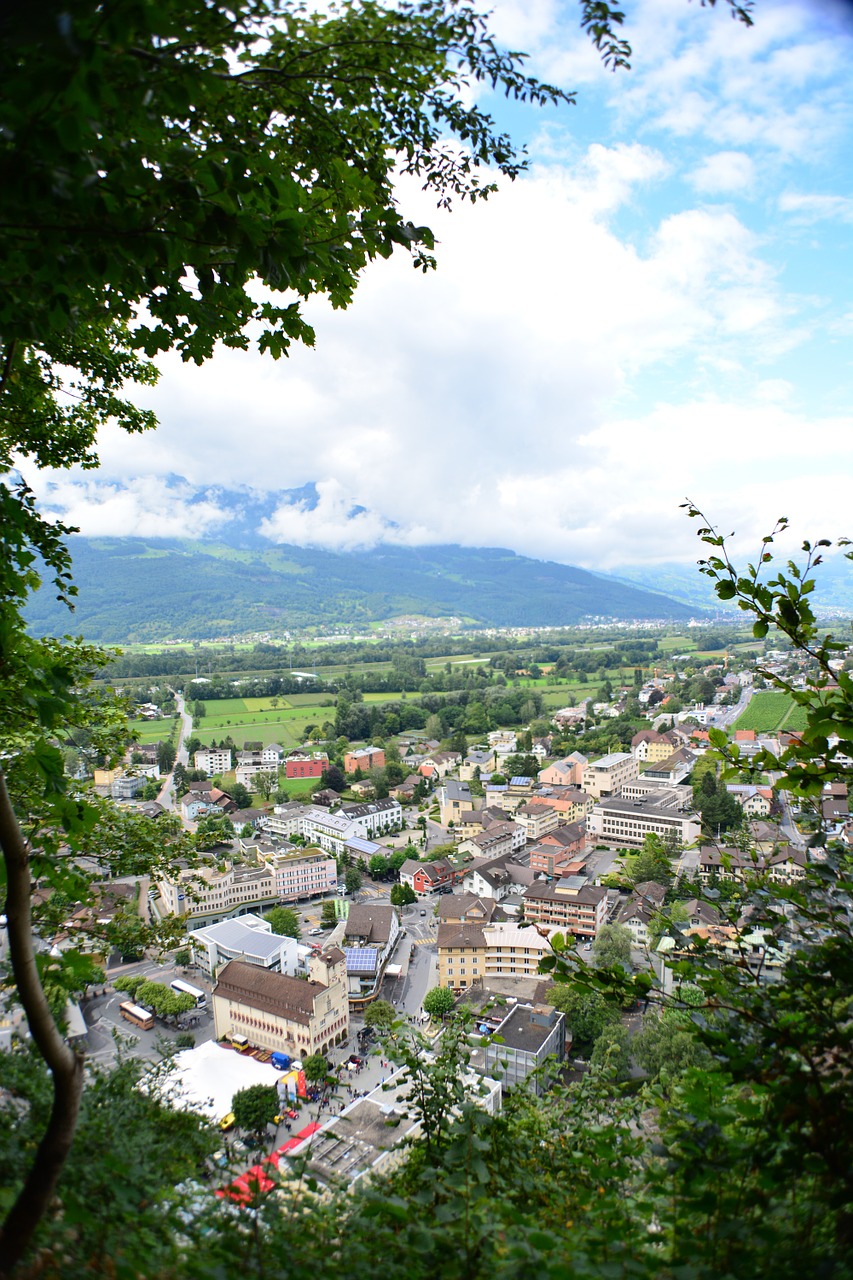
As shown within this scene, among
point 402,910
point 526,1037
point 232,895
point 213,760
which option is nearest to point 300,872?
point 232,895

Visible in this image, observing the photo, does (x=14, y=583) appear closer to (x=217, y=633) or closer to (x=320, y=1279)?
(x=320, y=1279)

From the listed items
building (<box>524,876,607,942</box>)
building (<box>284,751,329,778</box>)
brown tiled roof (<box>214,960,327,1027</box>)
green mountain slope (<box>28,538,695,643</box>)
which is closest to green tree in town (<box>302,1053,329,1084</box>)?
brown tiled roof (<box>214,960,327,1027</box>)

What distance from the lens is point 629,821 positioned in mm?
29188

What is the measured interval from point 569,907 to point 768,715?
3464 centimetres

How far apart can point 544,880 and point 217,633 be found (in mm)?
118441

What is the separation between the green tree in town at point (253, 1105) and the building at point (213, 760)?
33.6 metres

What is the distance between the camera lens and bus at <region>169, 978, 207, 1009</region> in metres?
17.5

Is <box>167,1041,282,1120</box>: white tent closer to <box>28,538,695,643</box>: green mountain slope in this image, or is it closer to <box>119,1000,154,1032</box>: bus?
<box>119,1000,154,1032</box>: bus

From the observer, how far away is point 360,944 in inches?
778

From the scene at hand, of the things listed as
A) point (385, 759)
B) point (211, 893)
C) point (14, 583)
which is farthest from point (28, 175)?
point (385, 759)

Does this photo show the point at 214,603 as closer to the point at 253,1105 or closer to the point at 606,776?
the point at 606,776

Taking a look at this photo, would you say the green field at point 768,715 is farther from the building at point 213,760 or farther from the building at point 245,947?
the building at point 213,760

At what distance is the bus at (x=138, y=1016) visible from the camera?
53.0 feet

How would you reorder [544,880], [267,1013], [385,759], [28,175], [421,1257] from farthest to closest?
[385,759] → [544,880] → [267,1013] → [421,1257] → [28,175]
